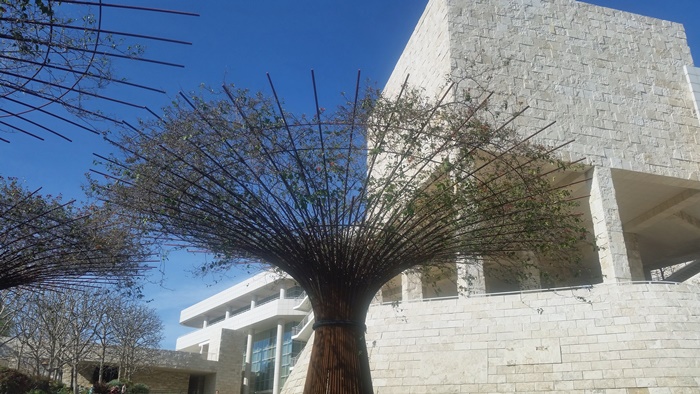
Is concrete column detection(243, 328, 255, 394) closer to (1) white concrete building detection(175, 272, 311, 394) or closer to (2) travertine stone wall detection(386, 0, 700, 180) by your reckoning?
(1) white concrete building detection(175, 272, 311, 394)

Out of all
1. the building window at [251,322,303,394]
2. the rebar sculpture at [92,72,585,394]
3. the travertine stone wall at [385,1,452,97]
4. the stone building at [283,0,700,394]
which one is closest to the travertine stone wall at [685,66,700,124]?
the stone building at [283,0,700,394]

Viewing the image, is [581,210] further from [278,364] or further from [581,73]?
[278,364]

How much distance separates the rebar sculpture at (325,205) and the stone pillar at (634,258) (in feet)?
65.0

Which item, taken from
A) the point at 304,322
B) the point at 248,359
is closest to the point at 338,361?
the point at 304,322

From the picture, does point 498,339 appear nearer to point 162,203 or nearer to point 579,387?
point 579,387

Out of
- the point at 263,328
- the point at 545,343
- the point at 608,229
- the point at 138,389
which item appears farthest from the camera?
the point at 263,328

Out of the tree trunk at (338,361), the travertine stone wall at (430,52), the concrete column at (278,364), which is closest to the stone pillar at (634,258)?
the travertine stone wall at (430,52)

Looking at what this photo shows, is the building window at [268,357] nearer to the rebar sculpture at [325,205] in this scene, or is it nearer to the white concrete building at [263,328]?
the white concrete building at [263,328]

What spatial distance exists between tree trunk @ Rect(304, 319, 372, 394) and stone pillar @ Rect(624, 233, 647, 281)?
2097 centimetres

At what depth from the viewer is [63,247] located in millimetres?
6773

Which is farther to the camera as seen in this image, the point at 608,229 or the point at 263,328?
the point at 263,328

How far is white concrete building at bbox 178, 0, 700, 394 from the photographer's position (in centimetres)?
1280

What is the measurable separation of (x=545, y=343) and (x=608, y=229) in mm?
6316

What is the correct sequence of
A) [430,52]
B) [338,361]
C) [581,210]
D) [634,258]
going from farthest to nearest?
[634,258], [581,210], [430,52], [338,361]
